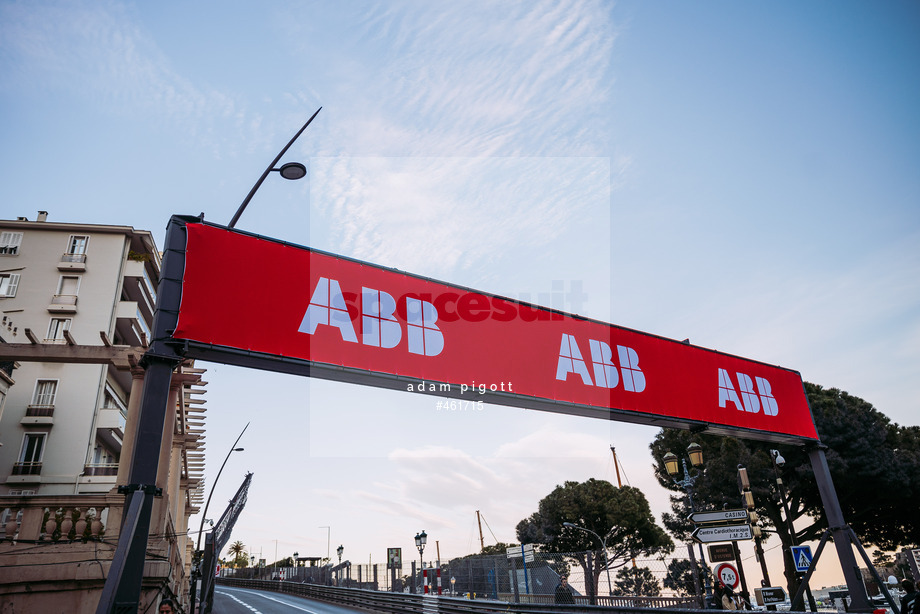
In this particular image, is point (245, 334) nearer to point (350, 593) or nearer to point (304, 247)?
point (304, 247)

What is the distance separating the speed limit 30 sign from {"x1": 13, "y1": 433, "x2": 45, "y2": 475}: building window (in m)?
36.0

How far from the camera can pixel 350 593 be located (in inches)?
1098

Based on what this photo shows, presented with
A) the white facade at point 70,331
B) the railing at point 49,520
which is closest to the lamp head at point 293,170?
the railing at point 49,520

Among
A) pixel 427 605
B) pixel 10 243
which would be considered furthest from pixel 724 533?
pixel 10 243

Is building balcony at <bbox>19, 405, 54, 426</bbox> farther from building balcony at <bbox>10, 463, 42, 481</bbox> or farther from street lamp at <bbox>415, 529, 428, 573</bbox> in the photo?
street lamp at <bbox>415, 529, 428, 573</bbox>

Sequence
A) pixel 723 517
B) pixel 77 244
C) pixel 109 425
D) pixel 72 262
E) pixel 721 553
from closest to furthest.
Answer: pixel 721 553 < pixel 723 517 < pixel 109 425 < pixel 72 262 < pixel 77 244

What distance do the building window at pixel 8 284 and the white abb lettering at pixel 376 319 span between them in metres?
37.0

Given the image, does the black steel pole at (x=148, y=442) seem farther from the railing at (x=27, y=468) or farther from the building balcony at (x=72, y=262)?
the building balcony at (x=72, y=262)

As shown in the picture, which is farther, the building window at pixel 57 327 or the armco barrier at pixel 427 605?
the building window at pixel 57 327

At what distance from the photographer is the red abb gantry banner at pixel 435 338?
9.16m

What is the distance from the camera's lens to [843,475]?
3328cm

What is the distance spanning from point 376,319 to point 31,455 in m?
33.4

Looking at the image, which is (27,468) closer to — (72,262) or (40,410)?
(40,410)

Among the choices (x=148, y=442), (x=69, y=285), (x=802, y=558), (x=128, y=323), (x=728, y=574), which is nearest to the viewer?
(x=148, y=442)
